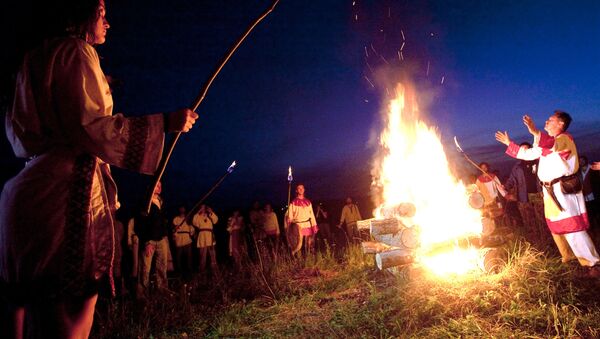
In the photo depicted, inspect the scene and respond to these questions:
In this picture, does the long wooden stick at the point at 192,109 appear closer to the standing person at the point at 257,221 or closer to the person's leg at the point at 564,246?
the person's leg at the point at 564,246

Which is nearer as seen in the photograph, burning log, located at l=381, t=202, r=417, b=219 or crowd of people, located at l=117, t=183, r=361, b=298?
burning log, located at l=381, t=202, r=417, b=219

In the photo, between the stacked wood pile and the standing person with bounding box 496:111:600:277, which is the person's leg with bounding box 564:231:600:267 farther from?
the stacked wood pile

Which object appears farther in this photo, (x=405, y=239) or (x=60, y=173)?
(x=405, y=239)

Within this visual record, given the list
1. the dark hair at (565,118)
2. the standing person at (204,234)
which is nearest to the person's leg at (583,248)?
the dark hair at (565,118)

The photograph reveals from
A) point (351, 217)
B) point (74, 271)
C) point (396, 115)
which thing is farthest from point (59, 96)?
point (351, 217)

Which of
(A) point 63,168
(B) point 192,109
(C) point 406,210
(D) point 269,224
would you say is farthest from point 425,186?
(D) point 269,224

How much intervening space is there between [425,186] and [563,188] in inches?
76.7

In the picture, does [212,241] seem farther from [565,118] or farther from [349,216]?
[565,118]

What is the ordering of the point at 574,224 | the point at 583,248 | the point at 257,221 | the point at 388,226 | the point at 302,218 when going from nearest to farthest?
the point at 583,248
the point at 574,224
the point at 388,226
the point at 302,218
the point at 257,221

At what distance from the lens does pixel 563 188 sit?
16.1 ft

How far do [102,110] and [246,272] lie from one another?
228 inches

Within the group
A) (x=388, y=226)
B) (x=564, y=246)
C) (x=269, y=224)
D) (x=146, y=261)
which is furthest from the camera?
(x=269, y=224)

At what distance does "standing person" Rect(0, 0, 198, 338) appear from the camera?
1.50 meters

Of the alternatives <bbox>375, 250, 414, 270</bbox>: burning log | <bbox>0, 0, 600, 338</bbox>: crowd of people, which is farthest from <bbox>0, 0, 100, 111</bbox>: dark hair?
<bbox>375, 250, 414, 270</bbox>: burning log
